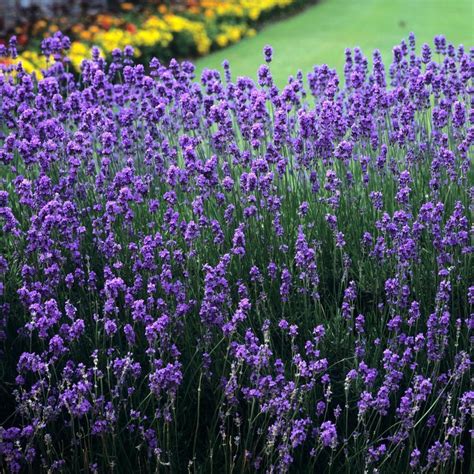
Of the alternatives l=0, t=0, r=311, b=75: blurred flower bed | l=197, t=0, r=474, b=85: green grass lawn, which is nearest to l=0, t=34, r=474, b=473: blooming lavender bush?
l=0, t=0, r=311, b=75: blurred flower bed

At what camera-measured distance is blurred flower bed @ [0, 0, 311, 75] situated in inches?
469

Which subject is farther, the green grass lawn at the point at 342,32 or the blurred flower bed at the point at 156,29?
the green grass lawn at the point at 342,32

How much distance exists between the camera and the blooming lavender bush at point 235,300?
10.7ft

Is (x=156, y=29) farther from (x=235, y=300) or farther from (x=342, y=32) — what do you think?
(x=235, y=300)

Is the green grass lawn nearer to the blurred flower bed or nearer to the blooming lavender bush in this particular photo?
the blurred flower bed

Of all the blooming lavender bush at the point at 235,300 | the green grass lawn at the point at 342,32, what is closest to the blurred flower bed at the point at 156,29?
the green grass lawn at the point at 342,32

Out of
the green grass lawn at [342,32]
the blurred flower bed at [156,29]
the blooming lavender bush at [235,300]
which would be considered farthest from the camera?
the green grass lawn at [342,32]

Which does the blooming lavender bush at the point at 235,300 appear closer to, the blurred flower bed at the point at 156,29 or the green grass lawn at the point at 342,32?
the blurred flower bed at the point at 156,29

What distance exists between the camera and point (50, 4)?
48.4 ft

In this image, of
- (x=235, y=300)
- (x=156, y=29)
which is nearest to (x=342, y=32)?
(x=156, y=29)

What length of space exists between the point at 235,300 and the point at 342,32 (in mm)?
11792

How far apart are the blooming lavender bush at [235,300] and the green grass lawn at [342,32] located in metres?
6.65

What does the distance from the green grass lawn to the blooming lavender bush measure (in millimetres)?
6651

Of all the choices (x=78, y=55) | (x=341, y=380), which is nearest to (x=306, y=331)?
(x=341, y=380)
